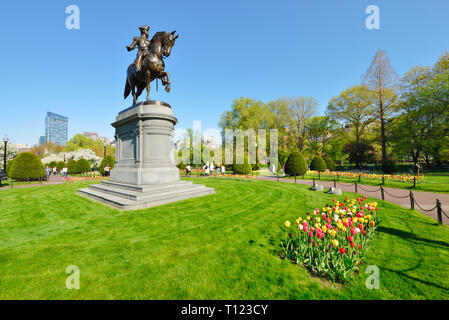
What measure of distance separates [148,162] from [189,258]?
677 cm

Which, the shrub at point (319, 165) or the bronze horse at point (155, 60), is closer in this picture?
the bronze horse at point (155, 60)

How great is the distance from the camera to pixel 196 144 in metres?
37.5

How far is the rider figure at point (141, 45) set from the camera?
10039mm

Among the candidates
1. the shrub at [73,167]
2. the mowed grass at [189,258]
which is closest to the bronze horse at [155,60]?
the mowed grass at [189,258]

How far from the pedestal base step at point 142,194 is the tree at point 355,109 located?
3581 centimetres

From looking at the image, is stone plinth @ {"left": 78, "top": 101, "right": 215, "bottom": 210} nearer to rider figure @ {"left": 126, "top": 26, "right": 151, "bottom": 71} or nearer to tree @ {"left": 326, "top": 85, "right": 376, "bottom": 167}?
rider figure @ {"left": 126, "top": 26, "right": 151, "bottom": 71}

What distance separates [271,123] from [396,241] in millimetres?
34748

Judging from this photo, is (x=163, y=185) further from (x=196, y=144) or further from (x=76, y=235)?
(x=196, y=144)

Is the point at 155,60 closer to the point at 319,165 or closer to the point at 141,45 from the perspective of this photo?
the point at 141,45

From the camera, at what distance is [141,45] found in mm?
10211

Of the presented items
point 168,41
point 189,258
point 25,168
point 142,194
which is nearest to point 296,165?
point 168,41

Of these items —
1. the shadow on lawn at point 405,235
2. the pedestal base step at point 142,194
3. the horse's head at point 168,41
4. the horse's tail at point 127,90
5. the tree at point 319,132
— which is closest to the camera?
the shadow on lawn at point 405,235

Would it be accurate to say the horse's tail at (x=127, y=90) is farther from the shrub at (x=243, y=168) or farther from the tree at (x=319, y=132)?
the tree at (x=319, y=132)
